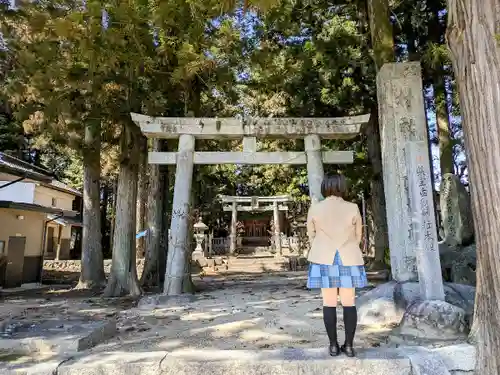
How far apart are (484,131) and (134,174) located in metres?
7.91

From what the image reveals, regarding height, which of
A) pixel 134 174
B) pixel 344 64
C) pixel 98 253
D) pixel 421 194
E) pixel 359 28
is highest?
pixel 359 28

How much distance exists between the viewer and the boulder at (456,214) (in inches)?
320

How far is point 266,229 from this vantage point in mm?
31578

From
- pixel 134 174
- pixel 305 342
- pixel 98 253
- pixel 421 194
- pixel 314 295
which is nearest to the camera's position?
pixel 305 342

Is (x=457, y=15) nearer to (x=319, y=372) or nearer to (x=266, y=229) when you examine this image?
(x=319, y=372)

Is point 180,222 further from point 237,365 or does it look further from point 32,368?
point 237,365

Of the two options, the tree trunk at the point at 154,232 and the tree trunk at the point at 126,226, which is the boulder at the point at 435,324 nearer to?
the tree trunk at the point at 126,226

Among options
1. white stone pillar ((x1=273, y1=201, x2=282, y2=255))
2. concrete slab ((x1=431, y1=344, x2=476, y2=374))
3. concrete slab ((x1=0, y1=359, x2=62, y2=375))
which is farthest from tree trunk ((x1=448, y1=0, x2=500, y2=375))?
white stone pillar ((x1=273, y1=201, x2=282, y2=255))

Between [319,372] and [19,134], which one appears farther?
[19,134]

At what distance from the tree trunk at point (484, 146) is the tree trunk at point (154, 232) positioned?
8126mm

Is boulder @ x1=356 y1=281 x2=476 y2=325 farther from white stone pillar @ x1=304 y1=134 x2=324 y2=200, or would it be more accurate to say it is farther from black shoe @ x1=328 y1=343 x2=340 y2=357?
white stone pillar @ x1=304 y1=134 x2=324 y2=200

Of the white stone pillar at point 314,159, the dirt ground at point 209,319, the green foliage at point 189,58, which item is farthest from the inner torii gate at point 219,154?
the dirt ground at point 209,319

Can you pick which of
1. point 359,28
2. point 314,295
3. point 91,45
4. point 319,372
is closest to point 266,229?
point 359,28

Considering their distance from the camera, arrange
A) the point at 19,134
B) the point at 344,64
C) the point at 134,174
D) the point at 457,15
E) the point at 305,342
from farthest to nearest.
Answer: the point at 19,134 < the point at 344,64 < the point at 134,174 < the point at 305,342 < the point at 457,15
